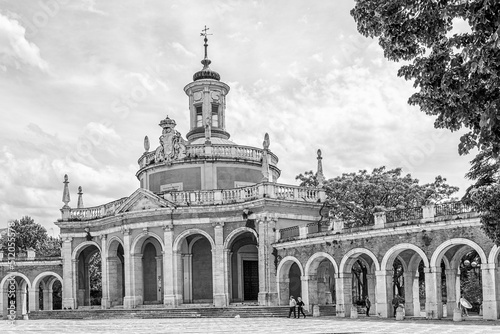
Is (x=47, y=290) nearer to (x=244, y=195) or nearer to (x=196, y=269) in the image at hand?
(x=196, y=269)

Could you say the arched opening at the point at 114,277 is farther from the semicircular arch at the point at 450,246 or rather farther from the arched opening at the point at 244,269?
the semicircular arch at the point at 450,246

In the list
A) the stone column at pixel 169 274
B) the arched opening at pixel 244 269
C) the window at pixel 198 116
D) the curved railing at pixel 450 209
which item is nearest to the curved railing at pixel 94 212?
the stone column at pixel 169 274

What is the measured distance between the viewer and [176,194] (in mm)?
41594

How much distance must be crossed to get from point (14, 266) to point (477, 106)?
4714cm

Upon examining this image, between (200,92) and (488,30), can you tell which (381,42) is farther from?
(200,92)

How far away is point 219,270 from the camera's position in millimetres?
40125

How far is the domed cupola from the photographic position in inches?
1869

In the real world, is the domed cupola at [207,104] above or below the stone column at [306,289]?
above

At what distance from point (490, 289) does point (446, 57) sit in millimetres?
18316

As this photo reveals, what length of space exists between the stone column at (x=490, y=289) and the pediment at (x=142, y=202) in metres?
19.6

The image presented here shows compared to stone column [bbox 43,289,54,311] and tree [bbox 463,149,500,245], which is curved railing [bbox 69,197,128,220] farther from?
tree [bbox 463,149,500,245]

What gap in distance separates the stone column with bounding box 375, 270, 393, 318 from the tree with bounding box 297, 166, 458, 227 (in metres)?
11.7

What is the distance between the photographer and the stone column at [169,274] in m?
40.7

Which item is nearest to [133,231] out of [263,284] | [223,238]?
[223,238]
